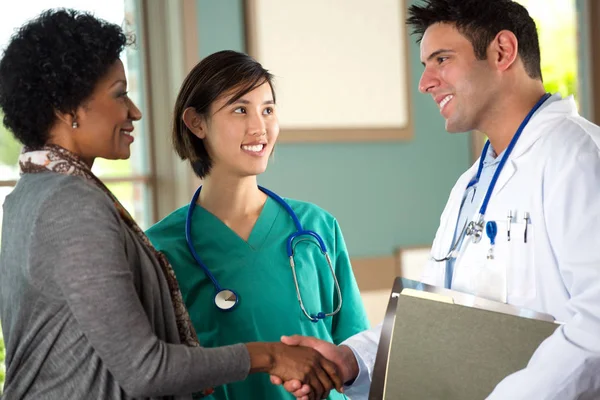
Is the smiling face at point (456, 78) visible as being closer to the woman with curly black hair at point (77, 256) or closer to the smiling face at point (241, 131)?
the smiling face at point (241, 131)

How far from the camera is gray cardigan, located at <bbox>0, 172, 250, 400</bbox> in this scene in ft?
4.02

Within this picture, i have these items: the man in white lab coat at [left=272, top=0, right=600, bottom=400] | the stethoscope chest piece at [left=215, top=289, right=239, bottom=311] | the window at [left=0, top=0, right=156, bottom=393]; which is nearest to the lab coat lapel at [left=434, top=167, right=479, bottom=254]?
the man in white lab coat at [left=272, top=0, right=600, bottom=400]

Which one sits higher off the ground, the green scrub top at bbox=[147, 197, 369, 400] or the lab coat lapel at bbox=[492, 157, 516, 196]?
the lab coat lapel at bbox=[492, 157, 516, 196]

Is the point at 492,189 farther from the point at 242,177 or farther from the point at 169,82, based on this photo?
the point at 169,82

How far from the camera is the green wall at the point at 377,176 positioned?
292 cm

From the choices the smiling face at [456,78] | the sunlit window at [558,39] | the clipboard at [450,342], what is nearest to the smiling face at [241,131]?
the smiling face at [456,78]

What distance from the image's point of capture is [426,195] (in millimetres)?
3244

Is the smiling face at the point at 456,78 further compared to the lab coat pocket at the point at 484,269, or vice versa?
the smiling face at the point at 456,78

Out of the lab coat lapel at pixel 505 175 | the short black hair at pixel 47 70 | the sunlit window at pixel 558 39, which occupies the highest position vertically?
the sunlit window at pixel 558 39

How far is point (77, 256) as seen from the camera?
122 centimetres

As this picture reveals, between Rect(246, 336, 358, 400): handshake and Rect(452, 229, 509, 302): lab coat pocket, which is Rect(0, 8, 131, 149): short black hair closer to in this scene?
Rect(246, 336, 358, 400): handshake

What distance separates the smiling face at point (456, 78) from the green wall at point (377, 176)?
1.22m

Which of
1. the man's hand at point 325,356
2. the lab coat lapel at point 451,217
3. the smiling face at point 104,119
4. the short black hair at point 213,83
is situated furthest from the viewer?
the short black hair at point 213,83

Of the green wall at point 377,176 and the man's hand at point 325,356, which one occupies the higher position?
the green wall at point 377,176
